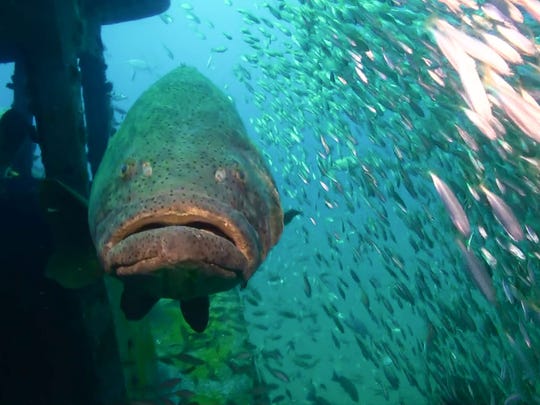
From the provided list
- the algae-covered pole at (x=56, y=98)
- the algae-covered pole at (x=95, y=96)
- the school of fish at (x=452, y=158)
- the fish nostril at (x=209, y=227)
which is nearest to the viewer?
the fish nostril at (x=209, y=227)

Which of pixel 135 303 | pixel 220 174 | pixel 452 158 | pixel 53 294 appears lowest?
pixel 53 294

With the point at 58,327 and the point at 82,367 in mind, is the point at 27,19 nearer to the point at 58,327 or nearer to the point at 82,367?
the point at 58,327

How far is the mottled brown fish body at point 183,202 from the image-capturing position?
2.49 metres

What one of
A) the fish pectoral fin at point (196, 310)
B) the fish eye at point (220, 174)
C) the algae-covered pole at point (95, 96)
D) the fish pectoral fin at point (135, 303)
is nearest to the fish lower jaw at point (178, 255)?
the fish eye at point (220, 174)

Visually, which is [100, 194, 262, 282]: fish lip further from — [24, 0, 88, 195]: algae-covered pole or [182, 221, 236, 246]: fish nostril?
[24, 0, 88, 195]: algae-covered pole

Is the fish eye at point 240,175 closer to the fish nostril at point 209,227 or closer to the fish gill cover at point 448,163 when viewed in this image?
the fish nostril at point 209,227

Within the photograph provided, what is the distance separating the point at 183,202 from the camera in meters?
2.52

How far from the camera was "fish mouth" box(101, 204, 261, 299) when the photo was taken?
2414 millimetres

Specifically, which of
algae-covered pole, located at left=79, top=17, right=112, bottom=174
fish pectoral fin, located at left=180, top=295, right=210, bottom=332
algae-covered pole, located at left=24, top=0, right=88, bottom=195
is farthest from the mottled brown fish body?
algae-covered pole, located at left=79, top=17, right=112, bottom=174

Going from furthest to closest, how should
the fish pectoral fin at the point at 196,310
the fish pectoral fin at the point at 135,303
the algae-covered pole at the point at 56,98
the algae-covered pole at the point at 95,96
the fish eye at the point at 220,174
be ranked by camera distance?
the algae-covered pole at the point at 95,96
the algae-covered pole at the point at 56,98
the fish pectoral fin at the point at 196,310
the fish pectoral fin at the point at 135,303
the fish eye at the point at 220,174

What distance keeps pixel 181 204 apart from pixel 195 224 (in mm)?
197

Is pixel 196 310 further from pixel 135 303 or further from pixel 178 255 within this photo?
pixel 178 255

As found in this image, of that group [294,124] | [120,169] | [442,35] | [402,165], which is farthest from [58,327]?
[294,124]

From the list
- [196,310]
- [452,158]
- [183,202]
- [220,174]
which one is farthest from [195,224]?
[452,158]
